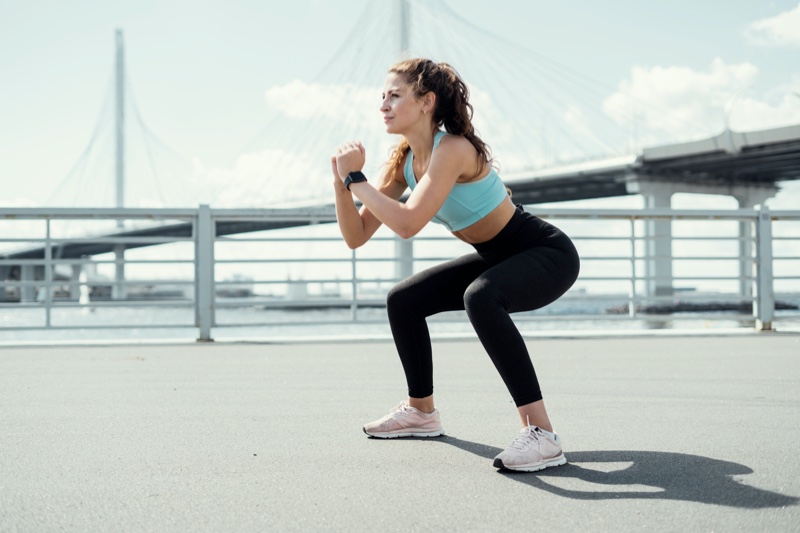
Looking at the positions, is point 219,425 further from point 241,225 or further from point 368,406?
point 241,225

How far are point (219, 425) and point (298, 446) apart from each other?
40cm

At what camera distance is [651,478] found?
1821 millimetres

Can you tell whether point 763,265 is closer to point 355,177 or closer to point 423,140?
point 423,140

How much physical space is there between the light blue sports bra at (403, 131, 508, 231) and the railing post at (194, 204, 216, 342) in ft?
11.7

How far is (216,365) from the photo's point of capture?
4.15 m

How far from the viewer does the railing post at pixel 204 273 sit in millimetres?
5512

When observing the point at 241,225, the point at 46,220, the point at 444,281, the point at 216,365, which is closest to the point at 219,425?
the point at 444,281

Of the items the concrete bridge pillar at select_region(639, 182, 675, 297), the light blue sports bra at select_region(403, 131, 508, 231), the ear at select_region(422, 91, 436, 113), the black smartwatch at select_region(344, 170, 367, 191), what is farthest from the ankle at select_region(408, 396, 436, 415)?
the concrete bridge pillar at select_region(639, 182, 675, 297)

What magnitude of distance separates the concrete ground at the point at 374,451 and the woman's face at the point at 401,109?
2.72 ft

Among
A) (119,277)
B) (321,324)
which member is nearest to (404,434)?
(321,324)

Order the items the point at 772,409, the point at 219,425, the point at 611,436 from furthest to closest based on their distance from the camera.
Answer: the point at 772,409 < the point at 219,425 < the point at 611,436

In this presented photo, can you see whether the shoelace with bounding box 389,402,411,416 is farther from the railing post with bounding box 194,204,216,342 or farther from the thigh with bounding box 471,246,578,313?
the railing post with bounding box 194,204,216,342

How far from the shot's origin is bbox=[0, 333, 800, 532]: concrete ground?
5.05ft

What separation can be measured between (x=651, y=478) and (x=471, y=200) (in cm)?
79
